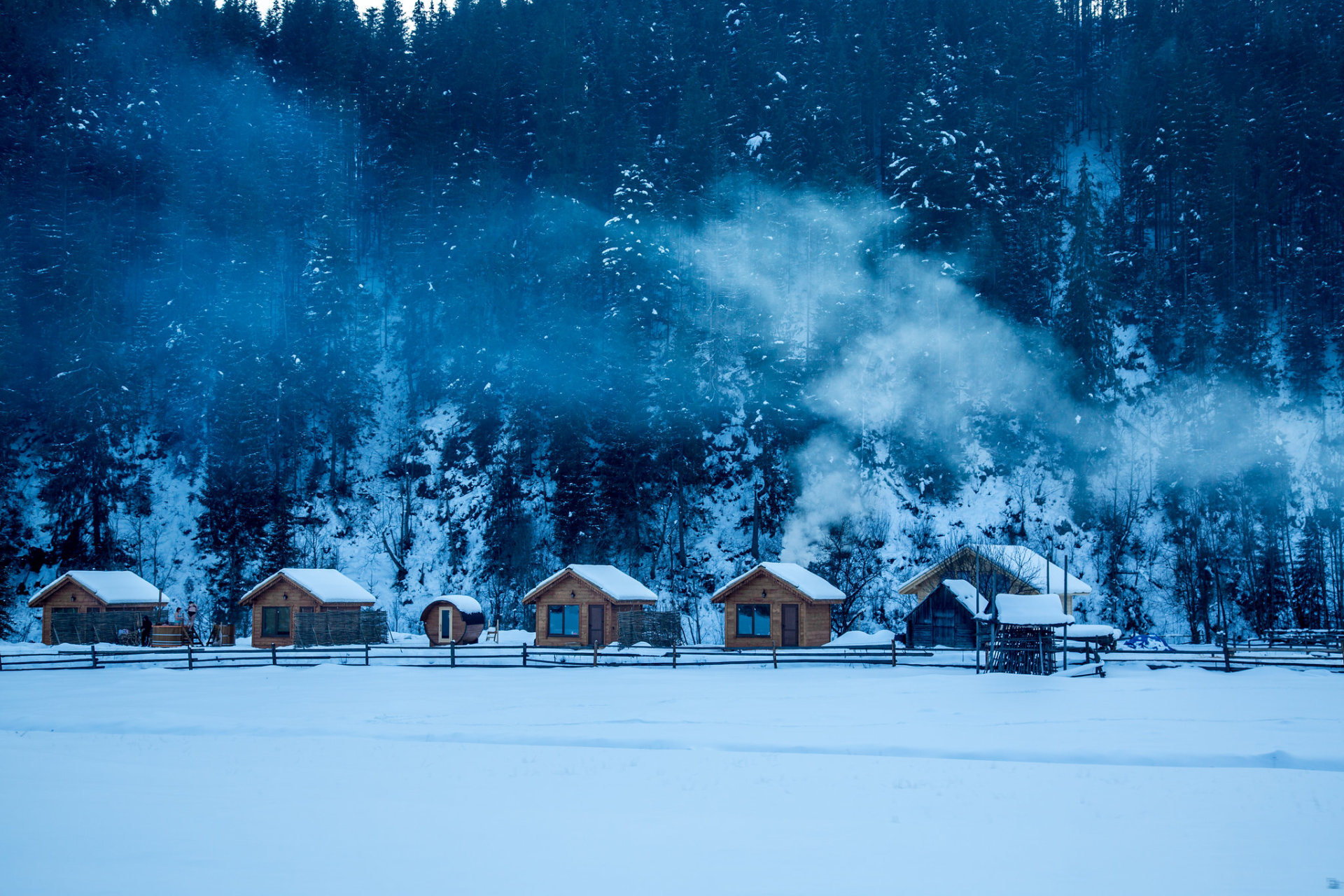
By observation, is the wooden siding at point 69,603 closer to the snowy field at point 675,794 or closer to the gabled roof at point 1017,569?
the snowy field at point 675,794

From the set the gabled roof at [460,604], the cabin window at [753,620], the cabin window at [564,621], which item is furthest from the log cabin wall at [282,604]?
the cabin window at [753,620]

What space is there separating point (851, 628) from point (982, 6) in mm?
66468

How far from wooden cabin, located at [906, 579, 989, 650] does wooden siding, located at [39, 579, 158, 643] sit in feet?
145

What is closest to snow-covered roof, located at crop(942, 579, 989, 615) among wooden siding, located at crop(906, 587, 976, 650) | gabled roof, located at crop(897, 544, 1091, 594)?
wooden siding, located at crop(906, 587, 976, 650)

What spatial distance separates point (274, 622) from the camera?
51.5 metres

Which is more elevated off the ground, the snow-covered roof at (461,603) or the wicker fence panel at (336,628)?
the snow-covered roof at (461,603)

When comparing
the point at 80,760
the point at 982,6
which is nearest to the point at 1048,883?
the point at 80,760

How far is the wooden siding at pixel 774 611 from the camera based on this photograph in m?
48.0

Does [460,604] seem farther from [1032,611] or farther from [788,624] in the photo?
[1032,611]

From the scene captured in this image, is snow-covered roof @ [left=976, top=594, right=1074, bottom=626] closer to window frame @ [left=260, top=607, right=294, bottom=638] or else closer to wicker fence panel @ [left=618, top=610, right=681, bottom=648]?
wicker fence panel @ [left=618, top=610, right=681, bottom=648]

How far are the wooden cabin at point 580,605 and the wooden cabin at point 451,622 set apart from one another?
410cm

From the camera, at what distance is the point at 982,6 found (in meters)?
92.5

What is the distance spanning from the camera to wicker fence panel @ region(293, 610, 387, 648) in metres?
49.5

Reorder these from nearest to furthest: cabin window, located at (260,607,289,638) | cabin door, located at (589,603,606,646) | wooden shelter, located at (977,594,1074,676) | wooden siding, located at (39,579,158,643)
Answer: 1. wooden shelter, located at (977,594,1074,676)
2. cabin door, located at (589,603,606,646)
3. cabin window, located at (260,607,289,638)
4. wooden siding, located at (39,579,158,643)
